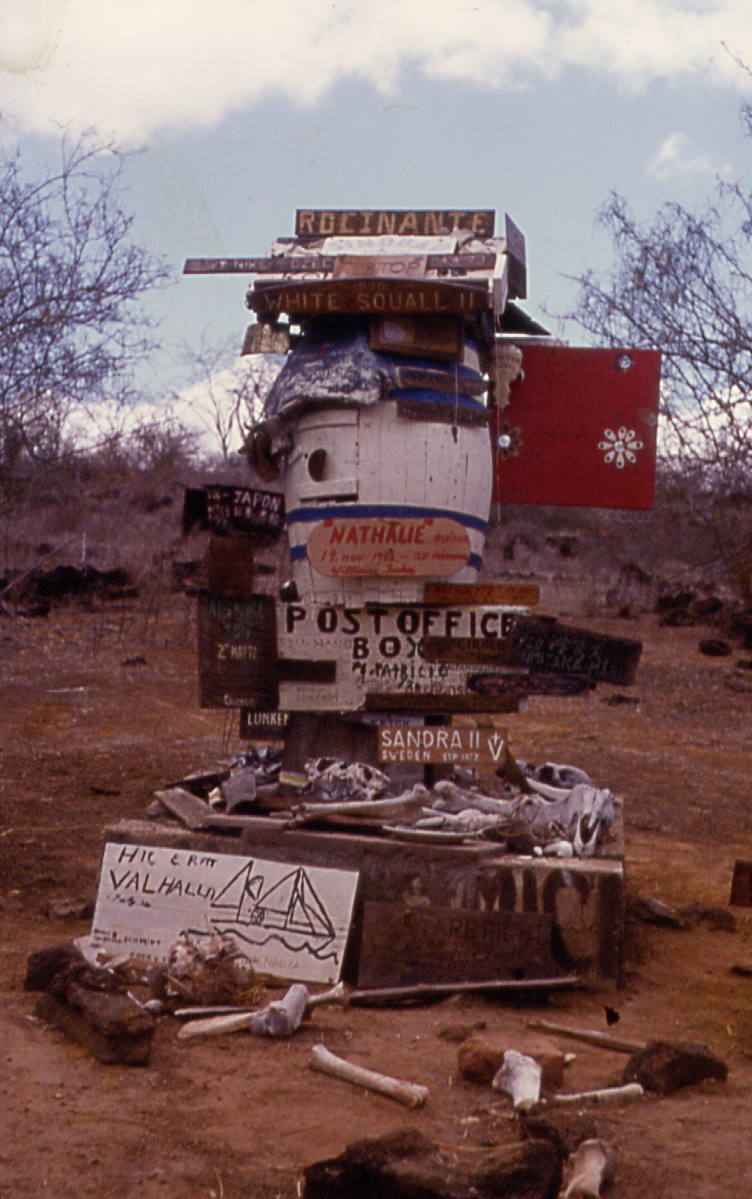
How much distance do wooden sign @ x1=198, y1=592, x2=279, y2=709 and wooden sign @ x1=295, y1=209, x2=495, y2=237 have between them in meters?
2.09

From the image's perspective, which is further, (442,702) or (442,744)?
(442,702)

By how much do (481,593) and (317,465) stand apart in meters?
1.08

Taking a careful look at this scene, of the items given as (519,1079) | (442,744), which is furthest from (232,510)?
(519,1079)

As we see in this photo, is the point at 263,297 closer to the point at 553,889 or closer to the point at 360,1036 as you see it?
the point at 553,889

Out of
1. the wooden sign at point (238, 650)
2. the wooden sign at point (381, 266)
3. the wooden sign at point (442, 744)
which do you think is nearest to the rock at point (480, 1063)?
the wooden sign at point (442, 744)

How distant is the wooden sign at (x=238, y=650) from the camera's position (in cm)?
643

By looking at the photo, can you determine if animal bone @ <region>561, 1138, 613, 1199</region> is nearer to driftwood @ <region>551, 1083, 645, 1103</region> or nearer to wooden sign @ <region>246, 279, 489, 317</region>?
driftwood @ <region>551, 1083, 645, 1103</region>

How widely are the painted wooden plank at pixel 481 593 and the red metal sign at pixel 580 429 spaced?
820 millimetres

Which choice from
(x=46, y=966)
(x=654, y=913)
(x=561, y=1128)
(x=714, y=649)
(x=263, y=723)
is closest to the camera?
(x=561, y=1128)

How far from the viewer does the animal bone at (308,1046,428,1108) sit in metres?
3.65

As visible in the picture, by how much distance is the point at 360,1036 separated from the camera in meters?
4.28

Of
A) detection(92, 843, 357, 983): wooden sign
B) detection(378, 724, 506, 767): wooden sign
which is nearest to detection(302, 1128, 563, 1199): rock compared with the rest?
detection(92, 843, 357, 983): wooden sign

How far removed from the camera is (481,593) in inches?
247

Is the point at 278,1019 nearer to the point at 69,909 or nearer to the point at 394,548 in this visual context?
the point at 69,909
